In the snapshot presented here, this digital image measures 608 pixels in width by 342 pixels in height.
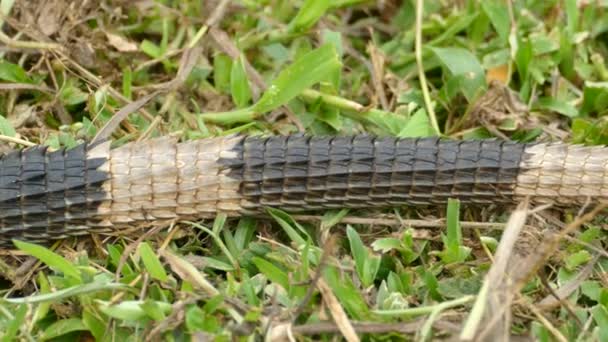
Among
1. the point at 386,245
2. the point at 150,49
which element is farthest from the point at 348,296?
the point at 150,49

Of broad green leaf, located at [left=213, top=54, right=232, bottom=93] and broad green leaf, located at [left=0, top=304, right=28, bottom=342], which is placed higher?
broad green leaf, located at [left=213, top=54, right=232, bottom=93]

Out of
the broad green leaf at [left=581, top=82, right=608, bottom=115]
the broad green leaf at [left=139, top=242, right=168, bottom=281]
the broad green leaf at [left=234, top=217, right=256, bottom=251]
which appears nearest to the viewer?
the broad green leaf at [left=139, top=242, right=168, bottom=281]

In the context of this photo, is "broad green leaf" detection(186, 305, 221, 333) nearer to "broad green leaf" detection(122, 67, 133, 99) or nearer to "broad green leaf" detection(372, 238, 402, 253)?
"broad green leaf" detection(372, 238, 402, 253)

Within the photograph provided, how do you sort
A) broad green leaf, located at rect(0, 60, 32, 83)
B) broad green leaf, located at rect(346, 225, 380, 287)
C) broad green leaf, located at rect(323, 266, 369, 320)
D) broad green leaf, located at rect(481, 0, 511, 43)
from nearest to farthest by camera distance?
broad green leaf, located at rect(323, 266, 369, 320) → broad green leaf, located at rect(346, 225, 380, 287) → broad green leaf, located at rect(0, 60, 32, 83) → broad green leaf, located at rect(481, 0, 511, 43)

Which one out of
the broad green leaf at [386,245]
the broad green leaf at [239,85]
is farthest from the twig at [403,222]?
the broad green leaf at [239,85]

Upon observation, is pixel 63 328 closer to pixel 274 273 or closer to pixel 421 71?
pixel 274 273

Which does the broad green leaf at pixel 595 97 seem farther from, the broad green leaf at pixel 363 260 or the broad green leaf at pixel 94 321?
the broad green leaf at pixel 94 321

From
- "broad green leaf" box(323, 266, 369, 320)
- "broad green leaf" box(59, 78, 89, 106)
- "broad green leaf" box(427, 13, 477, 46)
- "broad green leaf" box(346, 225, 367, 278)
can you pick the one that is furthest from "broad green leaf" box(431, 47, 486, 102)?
"broad green leaf" box(59, 78, 89, 106)
